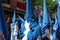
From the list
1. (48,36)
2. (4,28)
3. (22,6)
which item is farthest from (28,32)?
(22,6)

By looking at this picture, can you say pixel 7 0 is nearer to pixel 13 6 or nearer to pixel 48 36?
pixel 13 6

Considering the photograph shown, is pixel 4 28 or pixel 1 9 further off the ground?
pixel 1 9

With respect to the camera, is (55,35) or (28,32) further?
(55,35)

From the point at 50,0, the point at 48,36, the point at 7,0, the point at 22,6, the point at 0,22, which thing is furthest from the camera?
the point at 22,6

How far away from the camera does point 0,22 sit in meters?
3.17

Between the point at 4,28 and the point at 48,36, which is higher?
the point at 4,28

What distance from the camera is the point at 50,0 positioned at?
12969mm

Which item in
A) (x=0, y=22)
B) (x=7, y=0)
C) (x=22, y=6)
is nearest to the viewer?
(x=0, y=22)

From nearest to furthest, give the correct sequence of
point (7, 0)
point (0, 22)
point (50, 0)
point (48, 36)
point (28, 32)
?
point (0, 22) < point (28, 32) < point (48, 36) < point (50, 0) < point (7, 0)

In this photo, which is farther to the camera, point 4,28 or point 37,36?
point 37,36

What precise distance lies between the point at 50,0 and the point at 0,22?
9.93 m

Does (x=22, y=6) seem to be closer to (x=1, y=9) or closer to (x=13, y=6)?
(x=13, y=6)

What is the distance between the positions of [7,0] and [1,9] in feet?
50.8

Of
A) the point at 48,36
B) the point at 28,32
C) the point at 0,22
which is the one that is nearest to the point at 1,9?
the point at 0,22
